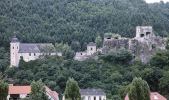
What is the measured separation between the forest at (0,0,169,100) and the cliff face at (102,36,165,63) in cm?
244

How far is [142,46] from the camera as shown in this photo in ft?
269

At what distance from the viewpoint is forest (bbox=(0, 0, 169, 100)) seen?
71938mm

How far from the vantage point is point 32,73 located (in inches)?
2911

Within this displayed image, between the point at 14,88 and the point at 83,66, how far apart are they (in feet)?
57.6

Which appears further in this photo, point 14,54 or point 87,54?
point 87,54

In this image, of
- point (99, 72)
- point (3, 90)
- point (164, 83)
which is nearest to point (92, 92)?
point (164, 83)

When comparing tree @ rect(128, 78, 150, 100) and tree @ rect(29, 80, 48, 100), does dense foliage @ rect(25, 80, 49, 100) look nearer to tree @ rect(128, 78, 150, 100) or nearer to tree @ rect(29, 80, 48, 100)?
tree @ rect(29, 80, 48, 100)

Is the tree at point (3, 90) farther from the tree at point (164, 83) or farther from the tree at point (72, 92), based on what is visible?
the tree at point (164, 83)

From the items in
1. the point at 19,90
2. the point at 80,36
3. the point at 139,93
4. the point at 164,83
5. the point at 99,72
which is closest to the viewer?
the point at 139,93

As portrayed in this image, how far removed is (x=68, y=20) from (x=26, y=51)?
38.4 meters

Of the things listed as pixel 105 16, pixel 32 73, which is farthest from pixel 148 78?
pixel 105 16

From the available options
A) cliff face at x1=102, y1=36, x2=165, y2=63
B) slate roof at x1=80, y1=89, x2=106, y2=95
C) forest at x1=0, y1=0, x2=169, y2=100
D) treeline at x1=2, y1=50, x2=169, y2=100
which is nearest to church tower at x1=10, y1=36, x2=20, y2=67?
forest at x1=0, y1=0, x2=169, y2=100

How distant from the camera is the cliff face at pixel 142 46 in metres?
81.5

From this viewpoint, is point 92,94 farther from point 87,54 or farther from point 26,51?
point 87,54
